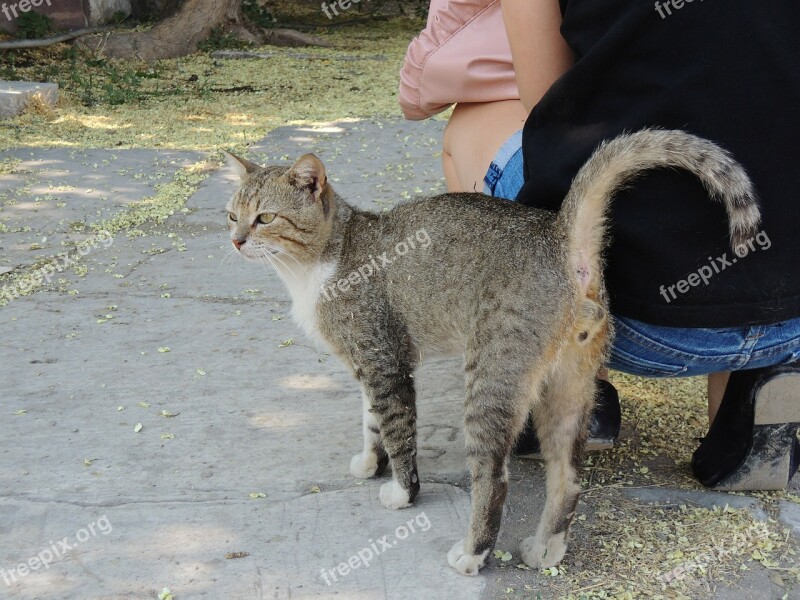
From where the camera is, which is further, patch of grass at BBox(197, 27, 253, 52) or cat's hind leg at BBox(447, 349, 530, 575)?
patch of grass at BBox(197, 27, 253, 52)

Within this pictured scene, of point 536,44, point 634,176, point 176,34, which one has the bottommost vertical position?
point 176,34

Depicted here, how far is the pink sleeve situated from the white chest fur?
828 millimetres

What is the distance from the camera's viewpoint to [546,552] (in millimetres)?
2289

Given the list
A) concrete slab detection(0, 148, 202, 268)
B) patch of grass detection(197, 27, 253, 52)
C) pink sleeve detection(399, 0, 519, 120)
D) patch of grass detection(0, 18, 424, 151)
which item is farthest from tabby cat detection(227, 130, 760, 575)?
patch of grass detection(197, 27, 253, 52)

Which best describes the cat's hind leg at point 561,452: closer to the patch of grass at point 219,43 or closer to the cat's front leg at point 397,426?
the cat's front leg at point 397,426

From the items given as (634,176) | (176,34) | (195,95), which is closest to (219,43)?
(176,34)

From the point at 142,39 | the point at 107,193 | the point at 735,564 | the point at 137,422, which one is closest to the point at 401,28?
the point at 142,39

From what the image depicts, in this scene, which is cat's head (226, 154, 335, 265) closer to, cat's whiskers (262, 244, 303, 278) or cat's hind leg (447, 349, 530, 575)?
cat's whiskers (262, 244, 303, 278)

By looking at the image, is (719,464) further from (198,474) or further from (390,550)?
(198,474)

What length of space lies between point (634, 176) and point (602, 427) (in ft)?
2.79

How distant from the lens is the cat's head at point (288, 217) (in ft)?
8.96

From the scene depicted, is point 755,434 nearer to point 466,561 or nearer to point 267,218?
point 466,561

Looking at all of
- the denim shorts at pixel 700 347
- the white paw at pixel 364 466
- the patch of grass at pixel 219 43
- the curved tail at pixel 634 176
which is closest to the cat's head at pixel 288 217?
the white paw at pixel 364 466

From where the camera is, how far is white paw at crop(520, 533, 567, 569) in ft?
7.48
